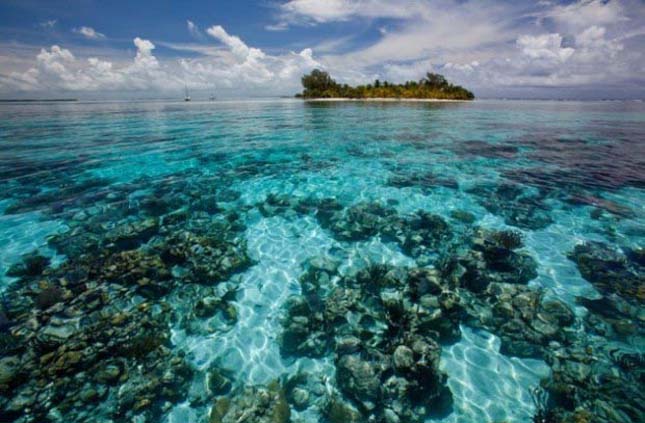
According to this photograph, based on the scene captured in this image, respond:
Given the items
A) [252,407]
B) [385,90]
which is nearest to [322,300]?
[252,407]

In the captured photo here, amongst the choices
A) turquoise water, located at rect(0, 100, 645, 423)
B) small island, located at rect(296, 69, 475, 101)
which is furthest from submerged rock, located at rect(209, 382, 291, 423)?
small island, located at rect(296, 69, 475, 101)

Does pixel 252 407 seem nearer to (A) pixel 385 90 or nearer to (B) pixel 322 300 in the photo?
(B) pixel 322 300

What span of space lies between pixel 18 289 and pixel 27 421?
3.33 metres

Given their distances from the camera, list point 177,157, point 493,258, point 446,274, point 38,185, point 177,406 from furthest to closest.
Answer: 1. point 177,157
2. point 38,185
3. point 493,258
4. point 446,274
5. point 177,406

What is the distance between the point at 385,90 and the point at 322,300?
10721cm

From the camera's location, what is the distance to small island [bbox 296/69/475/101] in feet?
332

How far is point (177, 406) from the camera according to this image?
12.8 ft

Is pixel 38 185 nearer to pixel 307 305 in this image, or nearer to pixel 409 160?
pixel 307 305

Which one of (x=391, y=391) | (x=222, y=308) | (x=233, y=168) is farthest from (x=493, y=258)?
(x=233, y=168)

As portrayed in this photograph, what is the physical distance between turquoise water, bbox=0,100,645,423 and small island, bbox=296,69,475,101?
98544mm

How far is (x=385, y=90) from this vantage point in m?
101

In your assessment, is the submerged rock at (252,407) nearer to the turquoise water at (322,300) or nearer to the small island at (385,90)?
the turquoise water at (322,300)

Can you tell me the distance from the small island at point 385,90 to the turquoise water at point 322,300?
3880 inches

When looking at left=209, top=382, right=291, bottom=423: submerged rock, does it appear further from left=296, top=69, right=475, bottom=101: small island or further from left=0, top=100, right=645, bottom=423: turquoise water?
left=296, top=69, right=475, bottom=101: small island
